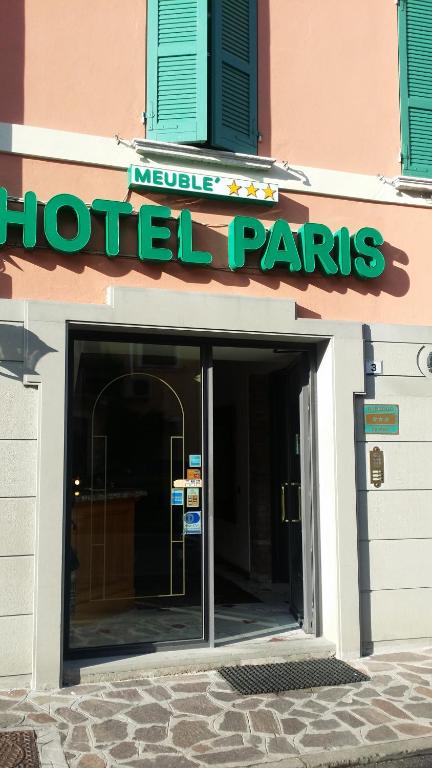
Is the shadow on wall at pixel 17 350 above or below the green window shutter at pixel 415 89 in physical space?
below

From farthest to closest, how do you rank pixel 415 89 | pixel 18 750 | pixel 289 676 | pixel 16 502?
pixel 415 89, pixel 289 676, pixel 16 502, pixel 18 750

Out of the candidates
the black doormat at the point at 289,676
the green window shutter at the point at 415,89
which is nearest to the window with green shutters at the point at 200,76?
the green window shutter at the point at 415,89

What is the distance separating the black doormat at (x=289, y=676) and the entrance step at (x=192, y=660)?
0.08 meters

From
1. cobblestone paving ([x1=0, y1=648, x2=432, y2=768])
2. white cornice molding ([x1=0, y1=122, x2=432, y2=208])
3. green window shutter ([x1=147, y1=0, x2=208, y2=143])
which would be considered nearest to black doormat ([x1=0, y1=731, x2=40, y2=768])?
cobblestone paving ([x1=0, y1=648, x2=432, y2=768])

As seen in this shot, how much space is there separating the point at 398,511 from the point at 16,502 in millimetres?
3552

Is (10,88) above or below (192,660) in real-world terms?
above

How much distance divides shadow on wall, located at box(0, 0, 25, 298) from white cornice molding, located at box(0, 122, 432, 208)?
65 mm

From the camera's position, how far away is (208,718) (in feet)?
15.7

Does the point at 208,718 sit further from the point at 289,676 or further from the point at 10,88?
the point at 10,88

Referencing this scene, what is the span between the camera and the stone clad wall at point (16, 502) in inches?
209

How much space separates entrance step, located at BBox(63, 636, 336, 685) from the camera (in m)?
5.55

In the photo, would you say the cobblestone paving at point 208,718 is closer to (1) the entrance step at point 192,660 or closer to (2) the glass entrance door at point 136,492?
(1) the entrance step at point 192,660

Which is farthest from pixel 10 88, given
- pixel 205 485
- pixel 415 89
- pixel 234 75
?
pixel 415 89

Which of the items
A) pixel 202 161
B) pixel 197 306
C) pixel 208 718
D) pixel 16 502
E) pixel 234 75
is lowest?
pixel 208 718
